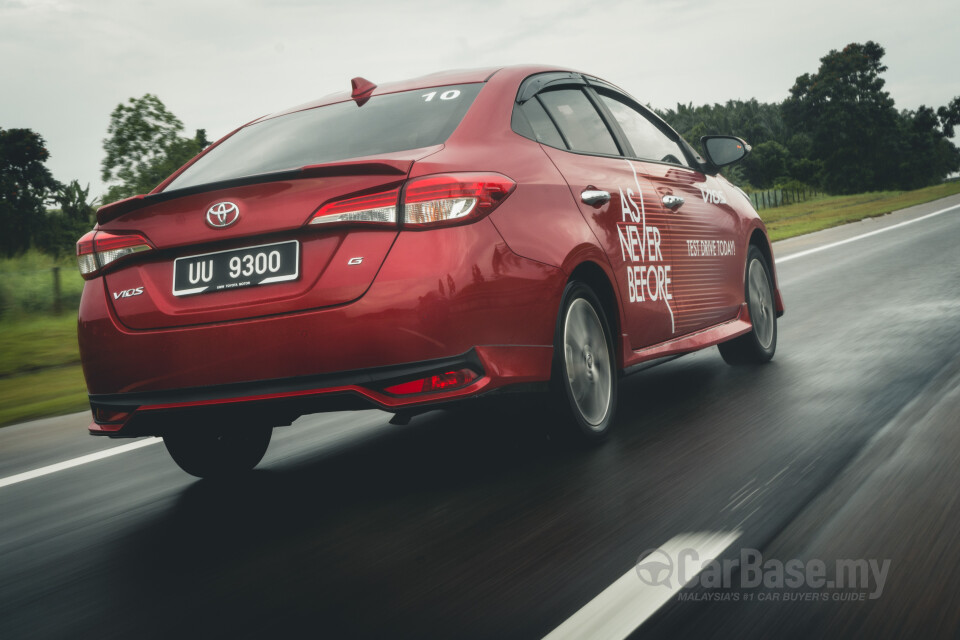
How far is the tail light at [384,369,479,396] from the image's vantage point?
3.68 metres

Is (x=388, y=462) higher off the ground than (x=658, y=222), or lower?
lower

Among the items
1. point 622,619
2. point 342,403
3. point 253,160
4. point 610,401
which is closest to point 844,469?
point 610,401

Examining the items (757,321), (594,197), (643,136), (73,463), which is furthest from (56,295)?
(594,197)

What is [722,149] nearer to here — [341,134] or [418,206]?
[341,134]

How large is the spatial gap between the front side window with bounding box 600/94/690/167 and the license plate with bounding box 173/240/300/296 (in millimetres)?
2483

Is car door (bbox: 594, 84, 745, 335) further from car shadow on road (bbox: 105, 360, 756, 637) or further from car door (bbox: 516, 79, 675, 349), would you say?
car shadow on road (bbox: 105, 360, 756, 637)

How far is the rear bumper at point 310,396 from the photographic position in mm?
3648

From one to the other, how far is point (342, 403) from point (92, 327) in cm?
113

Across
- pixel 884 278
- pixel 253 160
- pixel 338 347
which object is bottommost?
pixel 884 278

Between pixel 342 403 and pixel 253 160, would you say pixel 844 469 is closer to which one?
pixel 342 403

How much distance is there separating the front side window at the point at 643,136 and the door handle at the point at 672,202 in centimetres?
26

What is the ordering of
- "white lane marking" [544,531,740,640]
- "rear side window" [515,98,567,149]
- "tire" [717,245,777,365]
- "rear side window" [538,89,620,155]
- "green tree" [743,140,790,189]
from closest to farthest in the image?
"white lane marking" [544,531,740,640]
"rear side window" [515,98,567,149]
"rear side window" [538,89,620,155]
"tire" [717,245,777,365]
"green tree" [743,140,790,189]

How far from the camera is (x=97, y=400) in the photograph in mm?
4082
